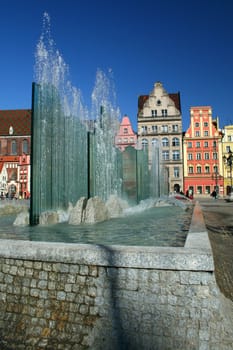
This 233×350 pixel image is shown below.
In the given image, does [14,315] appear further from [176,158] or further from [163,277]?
[176,158]

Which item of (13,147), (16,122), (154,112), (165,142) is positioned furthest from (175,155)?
(16,122)

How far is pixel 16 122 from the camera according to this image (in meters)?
63.1

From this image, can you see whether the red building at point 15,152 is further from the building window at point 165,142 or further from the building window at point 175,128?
the building window at point 175,128

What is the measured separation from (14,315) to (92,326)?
118cm

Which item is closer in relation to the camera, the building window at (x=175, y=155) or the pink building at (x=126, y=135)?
the building window at (x=175, y=155)

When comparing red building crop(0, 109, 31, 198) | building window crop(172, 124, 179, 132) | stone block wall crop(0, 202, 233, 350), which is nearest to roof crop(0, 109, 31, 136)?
red building crop(0, 109, 31, 198)

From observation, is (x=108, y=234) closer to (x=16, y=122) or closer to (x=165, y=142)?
(x=165, y=142)

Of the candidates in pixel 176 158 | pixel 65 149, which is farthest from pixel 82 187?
pixel 176 158

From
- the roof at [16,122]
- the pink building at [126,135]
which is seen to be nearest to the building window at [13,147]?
the roof at [16,122]

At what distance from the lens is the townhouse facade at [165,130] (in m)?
53.7

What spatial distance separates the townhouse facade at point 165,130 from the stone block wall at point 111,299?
50.3 metres

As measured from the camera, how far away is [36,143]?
33.3 ft

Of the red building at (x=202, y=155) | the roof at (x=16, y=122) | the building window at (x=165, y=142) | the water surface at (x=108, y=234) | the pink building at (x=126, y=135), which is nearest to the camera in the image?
the water surface at (x=108, y=234)

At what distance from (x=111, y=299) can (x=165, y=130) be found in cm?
5208
